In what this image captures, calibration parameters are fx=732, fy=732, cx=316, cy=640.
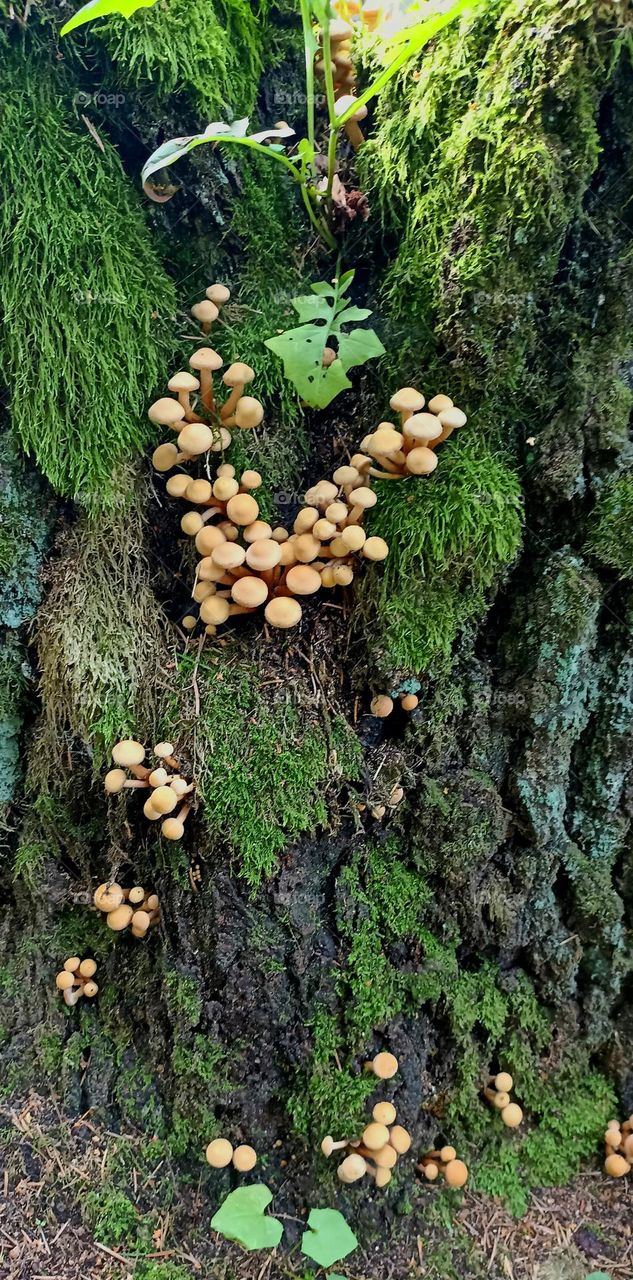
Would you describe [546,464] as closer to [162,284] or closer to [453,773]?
[453,773]

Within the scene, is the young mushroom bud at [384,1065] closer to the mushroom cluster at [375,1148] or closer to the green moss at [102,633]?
the mushroom cluster at [375,1148]

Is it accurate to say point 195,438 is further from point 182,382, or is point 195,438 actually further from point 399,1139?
point 399,1139

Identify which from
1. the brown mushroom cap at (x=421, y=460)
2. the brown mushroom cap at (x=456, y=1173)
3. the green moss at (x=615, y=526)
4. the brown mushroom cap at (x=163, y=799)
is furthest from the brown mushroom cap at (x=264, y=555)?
the brown mushroom cap at (x=456, y=1173)

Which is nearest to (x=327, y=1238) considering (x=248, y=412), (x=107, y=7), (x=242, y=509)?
(x=242, y=509)

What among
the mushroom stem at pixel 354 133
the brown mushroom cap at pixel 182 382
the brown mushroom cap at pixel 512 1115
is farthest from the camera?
the brown mushroom cap at pixel 512 1115

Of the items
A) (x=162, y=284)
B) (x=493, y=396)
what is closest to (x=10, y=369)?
(x=162, y=284)

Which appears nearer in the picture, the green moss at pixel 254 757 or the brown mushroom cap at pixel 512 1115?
the green moss at pixel 254 757
